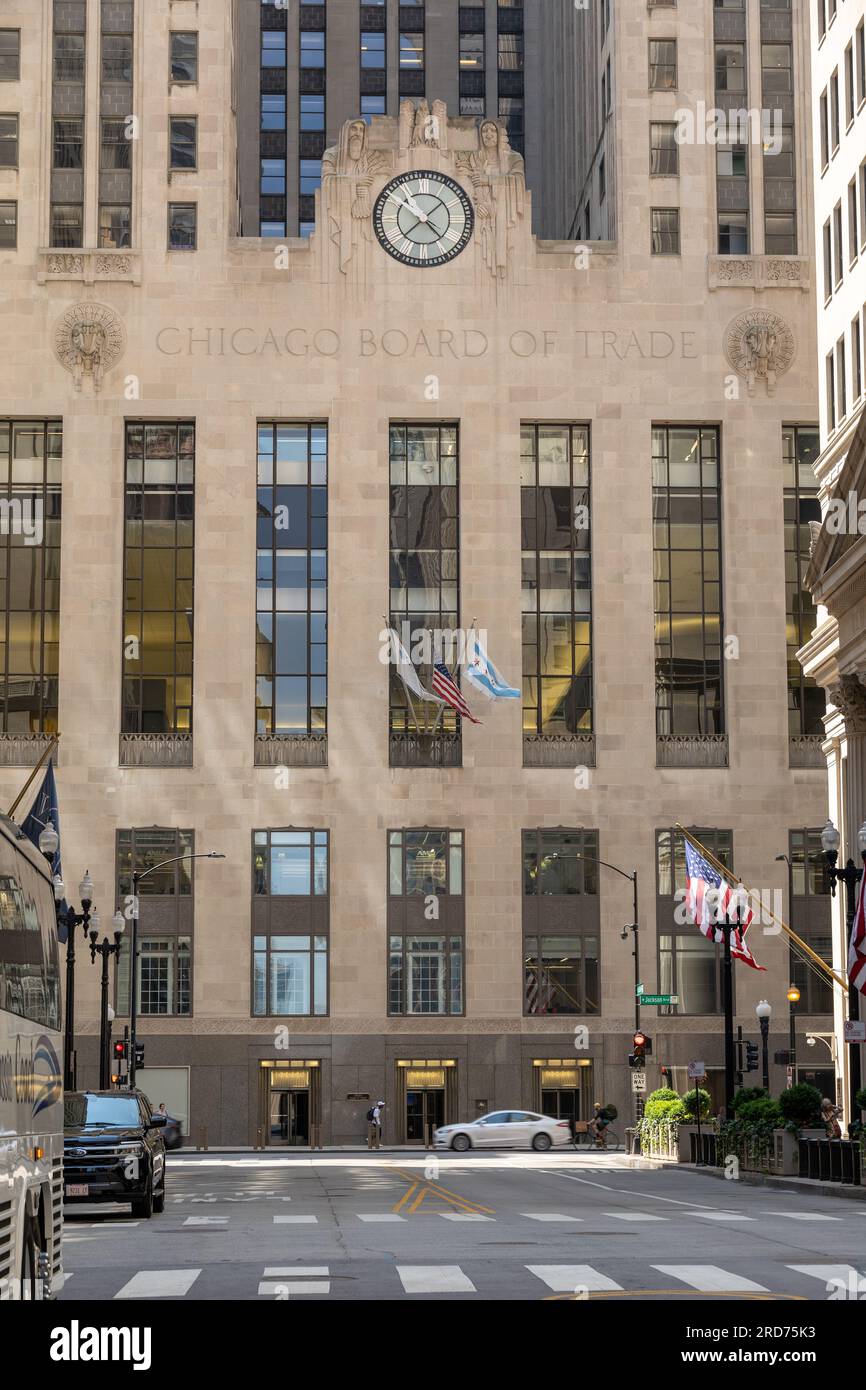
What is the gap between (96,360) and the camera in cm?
8244

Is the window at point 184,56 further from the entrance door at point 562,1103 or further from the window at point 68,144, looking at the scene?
the entrance door at point 562,1103

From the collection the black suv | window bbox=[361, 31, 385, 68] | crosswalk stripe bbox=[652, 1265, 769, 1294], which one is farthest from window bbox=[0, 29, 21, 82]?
crosswalk stripe bbox=[652, 1265, 769, 1294]

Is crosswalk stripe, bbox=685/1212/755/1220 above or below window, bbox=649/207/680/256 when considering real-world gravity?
below

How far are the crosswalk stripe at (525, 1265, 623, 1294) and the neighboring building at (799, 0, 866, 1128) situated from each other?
3346 cm

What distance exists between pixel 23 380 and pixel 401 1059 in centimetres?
3214

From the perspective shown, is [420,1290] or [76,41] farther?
[76,41]

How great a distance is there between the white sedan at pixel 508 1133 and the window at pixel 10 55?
156 feet

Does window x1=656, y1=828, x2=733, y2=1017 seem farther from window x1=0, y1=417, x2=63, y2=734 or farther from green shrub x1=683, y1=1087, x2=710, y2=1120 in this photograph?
window x1=0, y1=417, x2=63, y2=734

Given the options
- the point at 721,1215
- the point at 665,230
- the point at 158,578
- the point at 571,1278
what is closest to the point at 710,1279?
the point at 571,1278

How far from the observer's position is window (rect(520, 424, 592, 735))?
269ft

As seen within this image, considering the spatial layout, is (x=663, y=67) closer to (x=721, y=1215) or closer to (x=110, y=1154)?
(x=110, y=1154)

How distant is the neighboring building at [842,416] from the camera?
50.6m
